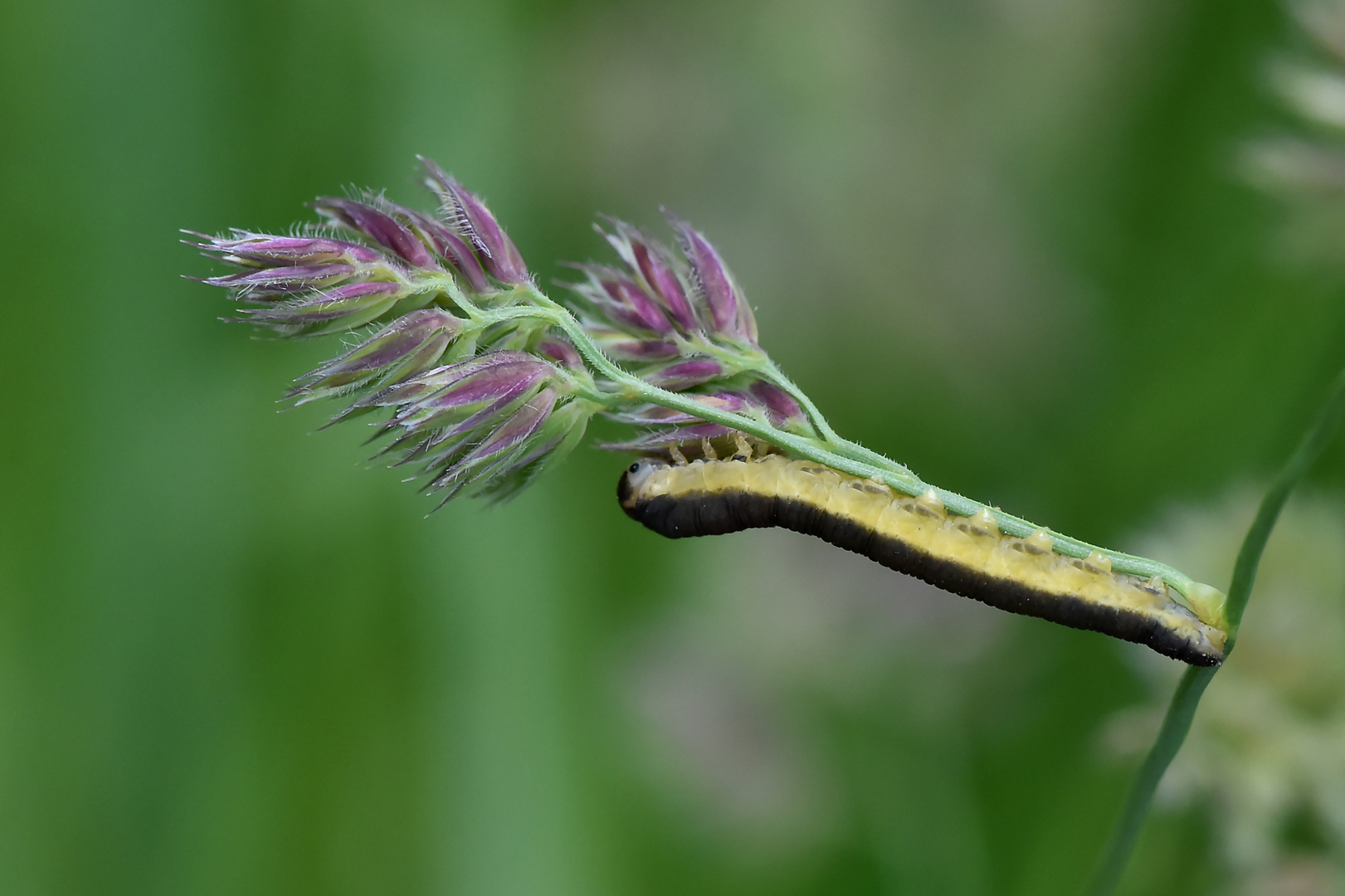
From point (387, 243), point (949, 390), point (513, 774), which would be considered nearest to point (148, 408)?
point (513, 774)

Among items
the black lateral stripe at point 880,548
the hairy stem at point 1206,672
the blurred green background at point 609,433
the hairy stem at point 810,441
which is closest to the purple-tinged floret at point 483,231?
→ the hairy stem at point 810,441

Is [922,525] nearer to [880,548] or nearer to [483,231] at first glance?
[880,548]

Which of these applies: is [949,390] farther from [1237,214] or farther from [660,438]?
[660,438]

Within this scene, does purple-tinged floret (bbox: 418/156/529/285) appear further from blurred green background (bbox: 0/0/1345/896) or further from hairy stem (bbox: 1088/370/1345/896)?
blurred green background (bbox: 0/0/1345/896)

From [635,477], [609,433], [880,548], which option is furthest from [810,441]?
[609,433]

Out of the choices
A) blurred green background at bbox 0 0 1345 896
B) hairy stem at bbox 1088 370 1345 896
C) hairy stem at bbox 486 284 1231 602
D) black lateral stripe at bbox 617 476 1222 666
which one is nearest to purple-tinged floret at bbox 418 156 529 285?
hairy stem at bbox 486 284 1231 602

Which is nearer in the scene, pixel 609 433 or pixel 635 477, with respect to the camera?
pixel 635 477

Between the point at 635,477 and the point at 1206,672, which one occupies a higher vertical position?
the point at 635,477
